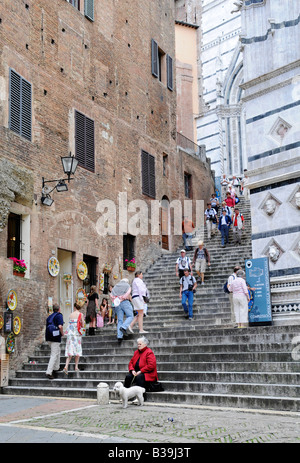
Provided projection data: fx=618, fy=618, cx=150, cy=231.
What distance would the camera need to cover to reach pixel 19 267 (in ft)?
51.0

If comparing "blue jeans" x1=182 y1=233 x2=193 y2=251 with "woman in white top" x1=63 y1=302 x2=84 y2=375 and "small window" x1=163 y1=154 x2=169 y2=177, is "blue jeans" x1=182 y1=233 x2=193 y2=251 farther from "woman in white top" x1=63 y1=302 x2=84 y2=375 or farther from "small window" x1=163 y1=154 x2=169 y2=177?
"woman in white top" x1=63 y1=302 x2=84 y2=375

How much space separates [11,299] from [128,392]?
580 centimetres

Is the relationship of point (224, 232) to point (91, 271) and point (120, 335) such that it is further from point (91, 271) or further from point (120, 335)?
point (120, 335)

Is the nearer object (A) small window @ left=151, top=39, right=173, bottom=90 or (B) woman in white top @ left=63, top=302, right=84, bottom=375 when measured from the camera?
(B) woman in white top @ left=63, top=302, right=84, bottom=375

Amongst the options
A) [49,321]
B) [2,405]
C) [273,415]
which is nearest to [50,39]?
[49,321]

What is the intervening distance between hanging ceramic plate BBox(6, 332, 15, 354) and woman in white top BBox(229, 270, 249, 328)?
5370mm

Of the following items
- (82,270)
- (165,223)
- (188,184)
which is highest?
(188,184)

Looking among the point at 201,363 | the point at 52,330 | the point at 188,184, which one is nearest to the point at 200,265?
the point at 52,330

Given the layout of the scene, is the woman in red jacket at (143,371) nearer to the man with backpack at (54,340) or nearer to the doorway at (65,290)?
the man with backpack at (54,340)

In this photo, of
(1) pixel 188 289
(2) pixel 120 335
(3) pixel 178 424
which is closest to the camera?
(3) pixel 178 424

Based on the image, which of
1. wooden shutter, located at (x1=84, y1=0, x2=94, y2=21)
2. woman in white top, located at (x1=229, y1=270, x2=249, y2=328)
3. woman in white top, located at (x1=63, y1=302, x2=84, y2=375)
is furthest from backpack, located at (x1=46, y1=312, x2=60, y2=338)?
wooden shutter, located at (x1=84, y1=0, x2=94, y2=21)


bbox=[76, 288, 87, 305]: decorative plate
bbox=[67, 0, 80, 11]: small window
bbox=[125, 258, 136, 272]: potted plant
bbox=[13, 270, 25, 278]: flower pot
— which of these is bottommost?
bbox=[76, 288, 87, 305]: decorative plate

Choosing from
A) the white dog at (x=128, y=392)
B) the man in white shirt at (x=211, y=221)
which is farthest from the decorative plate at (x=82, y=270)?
the white dog at (x=128, y=392)

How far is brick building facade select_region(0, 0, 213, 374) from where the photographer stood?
16172mm
